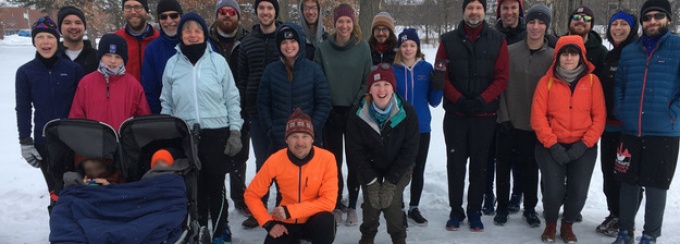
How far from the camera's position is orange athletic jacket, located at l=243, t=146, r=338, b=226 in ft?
13.3

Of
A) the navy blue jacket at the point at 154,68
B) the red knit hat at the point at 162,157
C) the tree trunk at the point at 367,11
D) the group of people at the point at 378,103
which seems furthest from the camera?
the tree trunk at the point at 367,11

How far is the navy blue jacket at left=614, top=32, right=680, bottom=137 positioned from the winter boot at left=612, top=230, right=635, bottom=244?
3.13ft

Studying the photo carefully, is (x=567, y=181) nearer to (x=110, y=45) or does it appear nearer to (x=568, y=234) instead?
(x=568, y=234)

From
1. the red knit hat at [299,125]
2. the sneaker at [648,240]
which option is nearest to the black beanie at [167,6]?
the red knit hat at [299,125]

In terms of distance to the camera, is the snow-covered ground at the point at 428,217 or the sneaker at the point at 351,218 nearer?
the snow-covered ground at the point at 428,217

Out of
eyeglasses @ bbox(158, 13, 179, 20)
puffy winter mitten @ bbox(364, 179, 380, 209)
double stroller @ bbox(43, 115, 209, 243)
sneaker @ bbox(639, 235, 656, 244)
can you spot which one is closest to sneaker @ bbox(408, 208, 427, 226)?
puffy winter mitten @ bbox(364, 179, 380, 209)

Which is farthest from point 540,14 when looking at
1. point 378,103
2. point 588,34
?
point 378,103

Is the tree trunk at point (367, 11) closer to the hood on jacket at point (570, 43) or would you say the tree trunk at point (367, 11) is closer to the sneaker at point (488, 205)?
the sneaker at point (488, 205)

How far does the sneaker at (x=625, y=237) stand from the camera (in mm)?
4590

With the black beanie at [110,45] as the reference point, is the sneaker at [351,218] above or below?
below

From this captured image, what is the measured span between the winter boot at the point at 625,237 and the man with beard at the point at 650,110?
123 mm

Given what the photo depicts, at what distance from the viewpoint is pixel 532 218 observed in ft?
16.8

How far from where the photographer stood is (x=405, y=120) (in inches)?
173

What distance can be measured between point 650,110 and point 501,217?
1743mm
